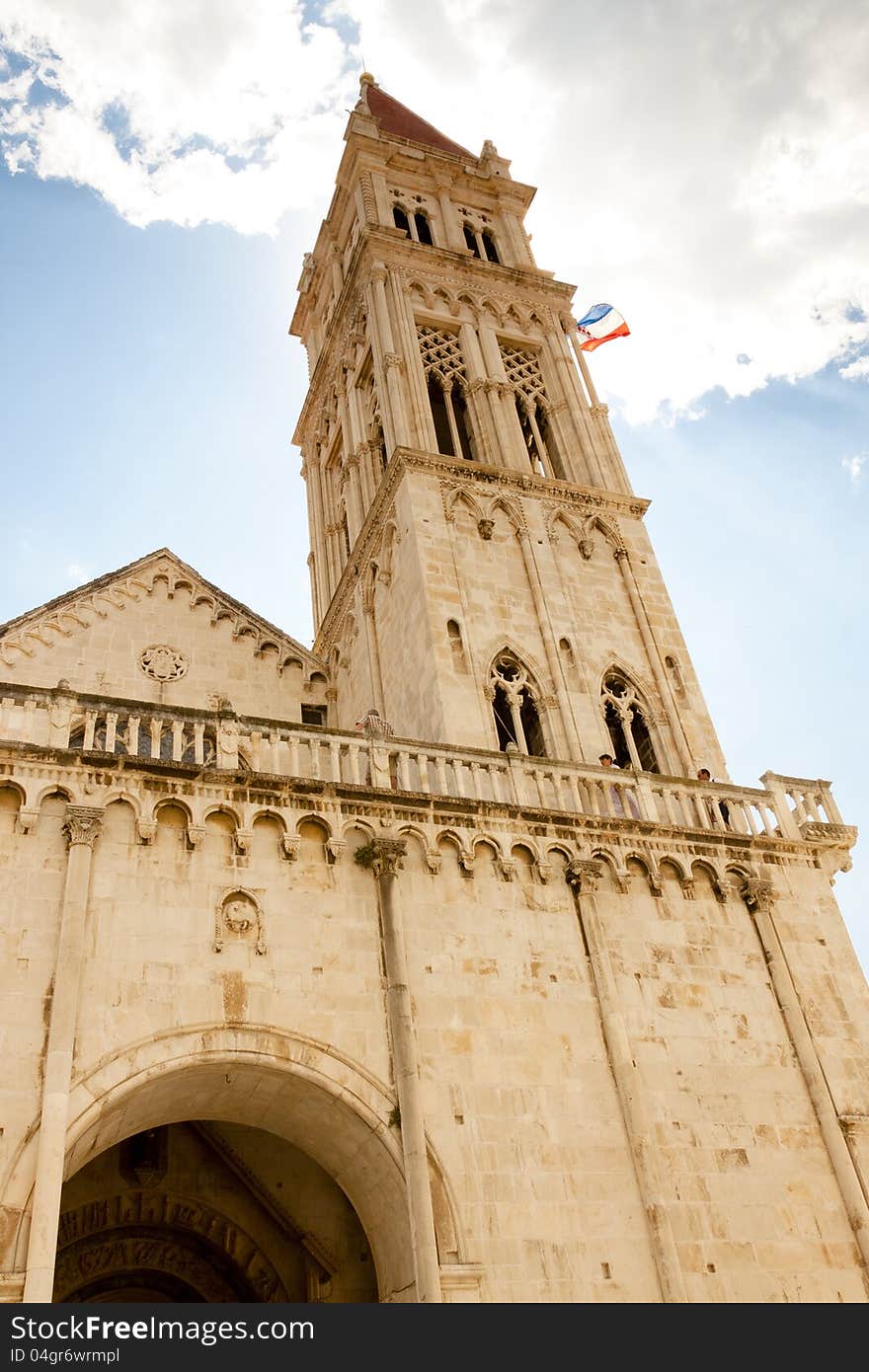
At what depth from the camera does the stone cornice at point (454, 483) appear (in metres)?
21.4

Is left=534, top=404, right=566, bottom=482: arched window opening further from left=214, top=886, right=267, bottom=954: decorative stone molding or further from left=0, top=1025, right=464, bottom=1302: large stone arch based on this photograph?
left=0, top=1025, right=464, bottom=1302: large stone arch

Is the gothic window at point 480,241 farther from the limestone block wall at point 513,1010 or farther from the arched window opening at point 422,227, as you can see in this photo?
the limestone block wall at point 513,1010

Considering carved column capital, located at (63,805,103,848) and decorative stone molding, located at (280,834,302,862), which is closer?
carved column capital, located at (63,805,103,848)

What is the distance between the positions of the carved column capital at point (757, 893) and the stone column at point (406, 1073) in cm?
502

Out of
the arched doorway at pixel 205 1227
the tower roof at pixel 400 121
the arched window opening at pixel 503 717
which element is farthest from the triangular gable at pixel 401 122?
the arched doorway at pixel 205 1227

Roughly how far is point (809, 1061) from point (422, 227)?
22331mm

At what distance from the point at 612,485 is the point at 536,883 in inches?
437

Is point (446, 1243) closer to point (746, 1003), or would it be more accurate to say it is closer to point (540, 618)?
point (746, 1003)

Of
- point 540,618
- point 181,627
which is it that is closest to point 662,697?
point 540,618

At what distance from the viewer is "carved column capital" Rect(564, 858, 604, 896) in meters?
14.8

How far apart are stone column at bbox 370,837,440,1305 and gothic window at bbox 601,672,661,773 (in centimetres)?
632

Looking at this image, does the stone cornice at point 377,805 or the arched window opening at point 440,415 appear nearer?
the stone cornice at point 377,805

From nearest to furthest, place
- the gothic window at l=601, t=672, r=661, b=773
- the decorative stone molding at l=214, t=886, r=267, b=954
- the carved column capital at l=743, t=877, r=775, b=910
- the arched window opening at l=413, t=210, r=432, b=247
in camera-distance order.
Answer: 1. the decorative stone molding at l=214, t=886, r=267, b=954
2. the carved column capital at l=743, t=877, r=775, b=910
3. the gothic window at l=601, t=672, r=661, b=773
4. the arched window opening at l=413, t=210, r=432, b=247

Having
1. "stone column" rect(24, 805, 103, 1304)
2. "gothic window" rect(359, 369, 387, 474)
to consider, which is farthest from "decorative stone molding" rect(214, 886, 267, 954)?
"gothic window" rect(359, 369, 387, 474)
